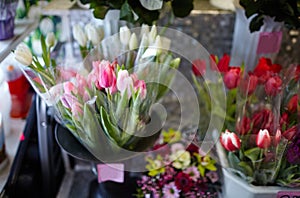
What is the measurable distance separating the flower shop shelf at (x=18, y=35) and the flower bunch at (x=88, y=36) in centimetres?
17

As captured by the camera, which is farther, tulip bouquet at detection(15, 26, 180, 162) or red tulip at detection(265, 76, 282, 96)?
red tulip at detection(265, 76, 282, 96)

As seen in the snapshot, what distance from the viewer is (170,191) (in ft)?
3.22

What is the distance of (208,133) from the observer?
94cm

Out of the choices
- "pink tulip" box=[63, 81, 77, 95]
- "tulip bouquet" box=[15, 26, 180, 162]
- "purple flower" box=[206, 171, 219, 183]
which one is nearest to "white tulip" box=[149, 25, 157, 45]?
"tulip bouquet" box=[15, 26, 180, 162]

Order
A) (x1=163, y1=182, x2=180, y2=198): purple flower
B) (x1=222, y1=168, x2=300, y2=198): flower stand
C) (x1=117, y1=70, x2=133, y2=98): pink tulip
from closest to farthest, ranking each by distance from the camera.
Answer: (x1=117, y1=70, x2=133, y2=98): pink tulip, (x1=222, y1=168, x2=300, y2=198): flower stand, (x1=163, y1=182, x2=180, y2=198): purple flower

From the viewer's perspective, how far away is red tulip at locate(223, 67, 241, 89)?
995mm

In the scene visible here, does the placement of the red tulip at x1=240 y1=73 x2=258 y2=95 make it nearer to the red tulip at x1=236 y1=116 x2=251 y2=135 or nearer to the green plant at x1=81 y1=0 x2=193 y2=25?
the red tulip at x1=236 y1=116 x2=251 y2=135

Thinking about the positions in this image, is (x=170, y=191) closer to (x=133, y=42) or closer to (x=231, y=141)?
(x=231, y=141)

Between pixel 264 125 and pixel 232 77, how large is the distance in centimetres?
16

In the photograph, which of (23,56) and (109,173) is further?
(109,173)

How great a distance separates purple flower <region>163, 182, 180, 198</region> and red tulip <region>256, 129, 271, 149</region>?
0.27m

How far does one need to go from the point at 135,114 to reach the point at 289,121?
1.29ft

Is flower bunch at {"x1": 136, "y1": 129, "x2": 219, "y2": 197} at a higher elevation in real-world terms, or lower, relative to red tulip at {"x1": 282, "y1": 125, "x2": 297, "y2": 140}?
lower

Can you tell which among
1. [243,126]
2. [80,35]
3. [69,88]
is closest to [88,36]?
[80,35]
